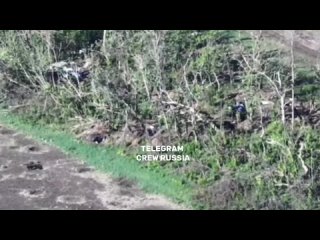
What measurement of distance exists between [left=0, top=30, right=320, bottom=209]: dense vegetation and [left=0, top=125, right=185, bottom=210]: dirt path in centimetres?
48

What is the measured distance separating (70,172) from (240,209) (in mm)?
2051

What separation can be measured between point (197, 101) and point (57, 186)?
2119 millimetres

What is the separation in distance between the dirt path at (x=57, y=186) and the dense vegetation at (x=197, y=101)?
480 millimetres

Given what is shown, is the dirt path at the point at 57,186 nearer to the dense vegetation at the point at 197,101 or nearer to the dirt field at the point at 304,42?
the dense vegetation at the point at 197,101

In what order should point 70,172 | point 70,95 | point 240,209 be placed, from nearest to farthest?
point 240,209 → point 70,172 → point 70,95

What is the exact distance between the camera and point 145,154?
28.4 feet

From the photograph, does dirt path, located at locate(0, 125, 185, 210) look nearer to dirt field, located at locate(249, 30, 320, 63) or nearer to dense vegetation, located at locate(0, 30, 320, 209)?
dense vegetation, located at locate(0, 30, 320, 209)

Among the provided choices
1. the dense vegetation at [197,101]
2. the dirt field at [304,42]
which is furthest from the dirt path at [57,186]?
the dirt field at [304,42]

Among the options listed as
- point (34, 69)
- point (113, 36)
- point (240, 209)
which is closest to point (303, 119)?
point (240, 209)

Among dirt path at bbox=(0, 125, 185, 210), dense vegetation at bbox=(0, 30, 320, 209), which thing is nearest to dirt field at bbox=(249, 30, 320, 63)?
dense vegetation at bbox=(0, 30, 320, 209)

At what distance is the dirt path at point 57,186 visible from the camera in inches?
318

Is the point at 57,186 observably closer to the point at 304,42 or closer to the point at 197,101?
the point at 197,101

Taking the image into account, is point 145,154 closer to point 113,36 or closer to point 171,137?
point 171,137

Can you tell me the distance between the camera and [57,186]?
328 inches
